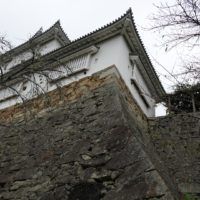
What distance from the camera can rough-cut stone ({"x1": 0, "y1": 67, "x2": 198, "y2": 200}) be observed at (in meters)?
4.41

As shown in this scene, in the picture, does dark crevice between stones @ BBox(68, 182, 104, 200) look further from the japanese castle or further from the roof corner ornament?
the roof corner ornament

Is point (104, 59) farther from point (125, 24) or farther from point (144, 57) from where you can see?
point (144, 57)

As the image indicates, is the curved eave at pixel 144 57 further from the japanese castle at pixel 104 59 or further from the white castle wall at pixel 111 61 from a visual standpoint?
the white castle wall at pixel 111 61

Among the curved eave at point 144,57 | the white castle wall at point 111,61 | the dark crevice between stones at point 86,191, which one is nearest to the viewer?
the dark crevice between stones at point 86,191

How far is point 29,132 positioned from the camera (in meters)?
7.21

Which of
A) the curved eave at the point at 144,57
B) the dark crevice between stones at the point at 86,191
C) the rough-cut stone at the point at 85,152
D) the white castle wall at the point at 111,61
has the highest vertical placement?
the curved eave at the point at 144,57

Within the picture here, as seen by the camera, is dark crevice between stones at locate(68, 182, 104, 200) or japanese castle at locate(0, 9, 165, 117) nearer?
dark crevice between stones at locate(68, 182, 104, 200)

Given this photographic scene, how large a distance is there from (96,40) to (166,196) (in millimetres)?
4846

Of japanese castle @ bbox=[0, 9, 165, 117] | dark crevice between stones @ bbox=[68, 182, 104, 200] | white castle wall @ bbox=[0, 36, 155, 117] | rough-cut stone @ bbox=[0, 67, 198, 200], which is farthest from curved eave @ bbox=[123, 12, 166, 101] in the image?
dark crevice between stones @ bbox=[68, 182, 104, 200]

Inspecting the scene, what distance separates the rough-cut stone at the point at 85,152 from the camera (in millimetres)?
4410

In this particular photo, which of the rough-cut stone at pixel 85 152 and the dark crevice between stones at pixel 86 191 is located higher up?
the rough-cut stone at pixel 85 152

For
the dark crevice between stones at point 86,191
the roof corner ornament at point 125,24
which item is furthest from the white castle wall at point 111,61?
the dark crevice between stones at point 86,191

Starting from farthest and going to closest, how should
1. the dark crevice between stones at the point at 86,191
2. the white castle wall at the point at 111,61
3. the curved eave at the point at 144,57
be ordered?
the curved eave at the point at 144,57, the white castle wall at the point at 111,61, the dark crevice between stones at the point at 86,191

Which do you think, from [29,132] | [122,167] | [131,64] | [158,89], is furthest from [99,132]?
[158,89]
